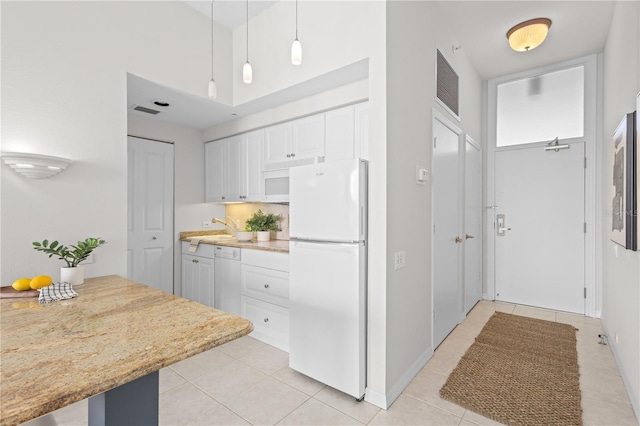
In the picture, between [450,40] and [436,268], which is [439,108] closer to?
[450,40]

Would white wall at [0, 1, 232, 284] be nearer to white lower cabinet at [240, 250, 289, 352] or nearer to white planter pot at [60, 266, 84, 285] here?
white planter pot at [60, 266, 84, 285]

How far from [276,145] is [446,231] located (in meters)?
1.99

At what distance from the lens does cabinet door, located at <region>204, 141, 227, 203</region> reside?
159 inches

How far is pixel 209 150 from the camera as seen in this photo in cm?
425

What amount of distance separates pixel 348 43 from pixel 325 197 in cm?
118

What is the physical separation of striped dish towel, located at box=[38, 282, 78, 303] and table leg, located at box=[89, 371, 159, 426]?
779mm

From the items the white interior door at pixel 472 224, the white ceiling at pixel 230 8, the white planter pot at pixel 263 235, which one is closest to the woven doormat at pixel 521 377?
the white interior door at pixel 472 224

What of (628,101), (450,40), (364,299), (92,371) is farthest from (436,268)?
(92,371)

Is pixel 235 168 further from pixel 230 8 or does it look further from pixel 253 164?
pixel 230 8

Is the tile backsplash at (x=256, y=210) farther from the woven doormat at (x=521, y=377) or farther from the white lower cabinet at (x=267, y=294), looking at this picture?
the woven doormat at (x=521, y=377)

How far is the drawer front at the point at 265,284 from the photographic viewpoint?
280 cm

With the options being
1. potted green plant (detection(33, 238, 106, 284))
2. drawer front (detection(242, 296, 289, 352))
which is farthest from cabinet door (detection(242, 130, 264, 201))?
potted green plant (detection(33, 238, 106, 284))

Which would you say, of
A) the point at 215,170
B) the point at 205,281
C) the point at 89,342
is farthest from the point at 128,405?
the point at 215,170

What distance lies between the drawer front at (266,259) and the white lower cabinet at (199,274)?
0.66 metres
